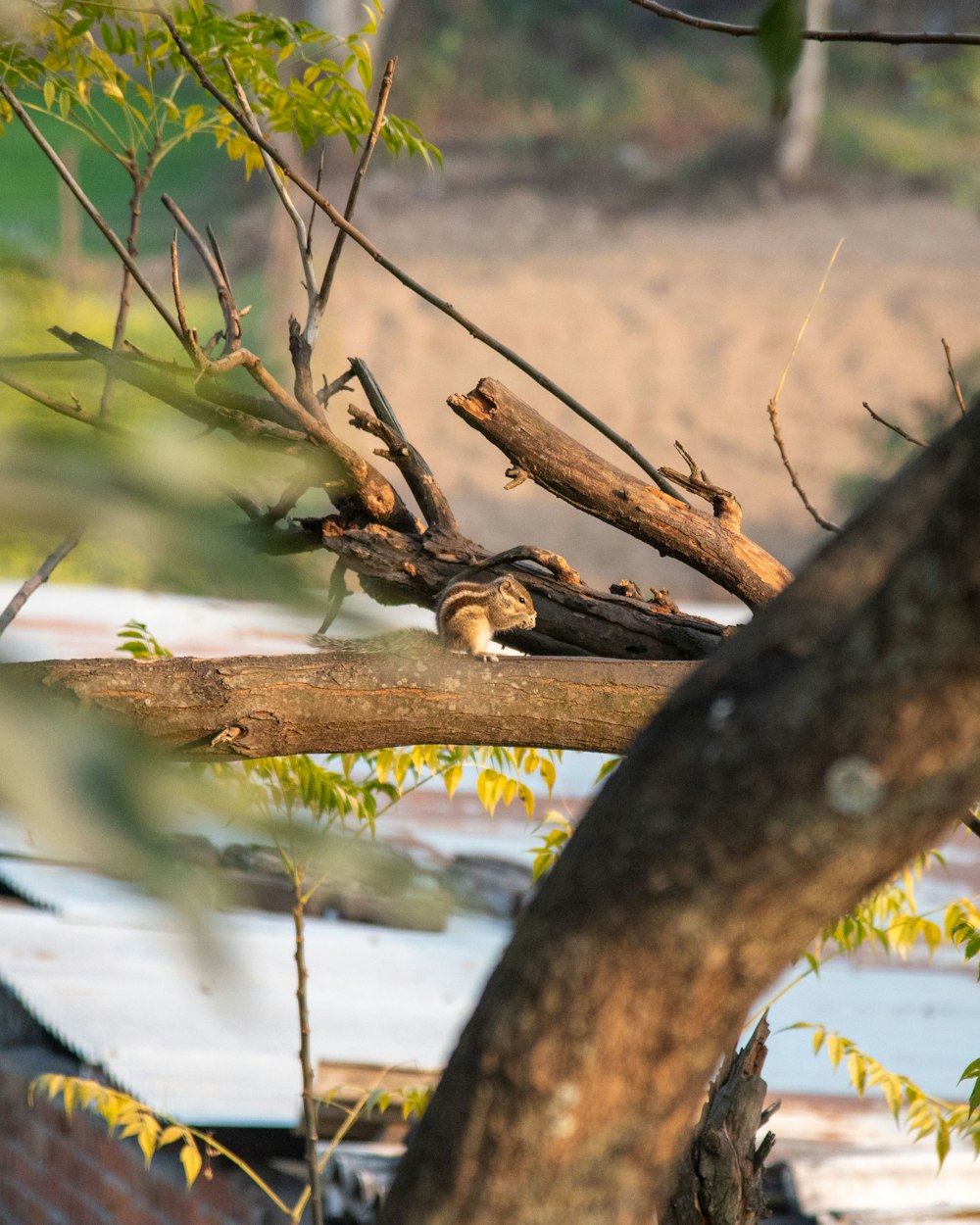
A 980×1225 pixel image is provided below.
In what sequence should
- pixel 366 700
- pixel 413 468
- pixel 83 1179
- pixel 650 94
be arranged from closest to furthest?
pixel 366 700, pixel 413 468, pixel 83 1179, pixel 650 94

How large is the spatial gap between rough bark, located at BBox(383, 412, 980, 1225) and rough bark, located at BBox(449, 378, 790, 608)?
120cm

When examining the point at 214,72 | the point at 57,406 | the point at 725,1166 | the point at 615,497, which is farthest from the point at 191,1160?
the point at 57,406

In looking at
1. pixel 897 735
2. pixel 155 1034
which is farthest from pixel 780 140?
pixel 897 735

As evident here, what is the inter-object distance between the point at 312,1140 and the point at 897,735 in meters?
1.87

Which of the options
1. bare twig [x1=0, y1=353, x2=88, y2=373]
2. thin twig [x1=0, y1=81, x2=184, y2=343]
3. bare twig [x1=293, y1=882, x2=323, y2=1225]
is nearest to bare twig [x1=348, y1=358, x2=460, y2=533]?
thin twig [x1=0, y1=81, x2=184, y2=343]

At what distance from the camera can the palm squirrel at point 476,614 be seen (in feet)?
6.98

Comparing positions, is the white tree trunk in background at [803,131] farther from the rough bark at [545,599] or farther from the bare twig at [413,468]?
the rough bark at [545,599]

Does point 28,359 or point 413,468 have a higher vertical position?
point 413,468

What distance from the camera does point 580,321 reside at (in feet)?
65.0

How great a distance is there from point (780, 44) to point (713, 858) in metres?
0.50

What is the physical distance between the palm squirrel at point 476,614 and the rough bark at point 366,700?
0.98 ft

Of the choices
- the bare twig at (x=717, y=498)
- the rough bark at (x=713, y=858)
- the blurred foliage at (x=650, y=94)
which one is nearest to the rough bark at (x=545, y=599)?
the bare twig at (x=717, y=498)

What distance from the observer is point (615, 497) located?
2.10 meters

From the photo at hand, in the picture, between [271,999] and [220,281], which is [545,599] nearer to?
[220,281]
